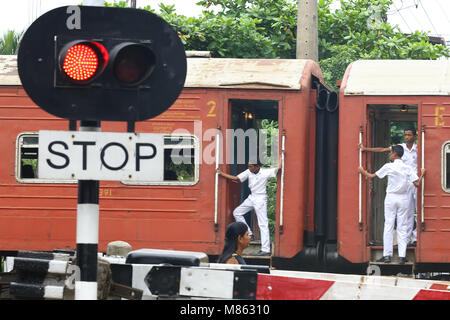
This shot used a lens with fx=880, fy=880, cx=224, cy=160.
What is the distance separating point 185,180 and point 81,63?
22.1ft

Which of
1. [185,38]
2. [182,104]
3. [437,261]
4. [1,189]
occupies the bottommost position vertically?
[437,261]

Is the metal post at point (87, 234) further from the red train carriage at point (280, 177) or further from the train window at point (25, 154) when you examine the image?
the train window at point (25, 154)

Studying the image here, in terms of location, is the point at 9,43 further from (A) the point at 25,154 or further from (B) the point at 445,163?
(B) the point at 445,163

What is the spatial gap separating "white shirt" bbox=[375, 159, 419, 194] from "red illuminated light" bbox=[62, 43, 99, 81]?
6.85m

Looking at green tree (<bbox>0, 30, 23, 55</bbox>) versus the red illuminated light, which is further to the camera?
green tree (<bbox>0, 30, 23, 55</bbox>)

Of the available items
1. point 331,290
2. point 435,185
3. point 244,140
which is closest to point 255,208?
point 244,140

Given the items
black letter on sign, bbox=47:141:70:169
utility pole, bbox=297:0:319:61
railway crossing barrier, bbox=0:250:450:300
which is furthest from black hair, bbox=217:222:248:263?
utility pole, bbox=297:0:319:61

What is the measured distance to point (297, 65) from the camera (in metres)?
12.3

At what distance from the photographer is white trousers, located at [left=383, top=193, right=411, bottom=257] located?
11516mm

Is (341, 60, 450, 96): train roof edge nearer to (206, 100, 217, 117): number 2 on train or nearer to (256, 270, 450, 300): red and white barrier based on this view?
(206, 100, 217, 117): number 2 on train

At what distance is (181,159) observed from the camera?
38.9 feet
